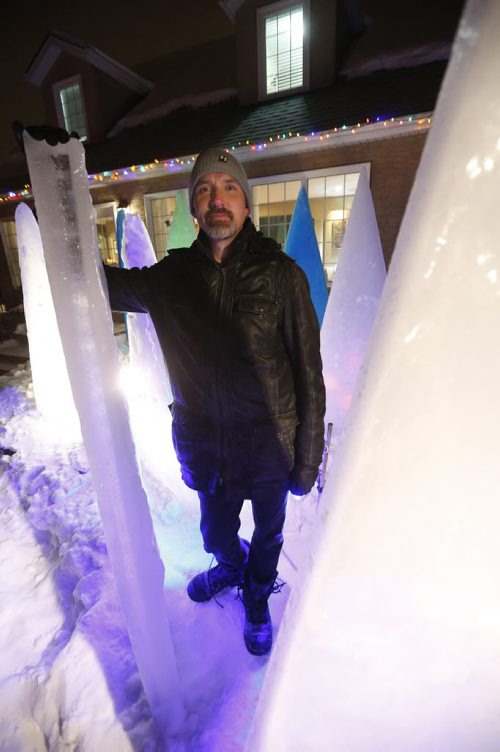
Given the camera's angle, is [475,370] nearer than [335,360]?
Yes

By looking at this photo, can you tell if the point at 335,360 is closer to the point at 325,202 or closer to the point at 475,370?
the point at 475,370

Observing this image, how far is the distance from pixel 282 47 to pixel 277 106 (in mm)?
1073

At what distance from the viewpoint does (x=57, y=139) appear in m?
0.95

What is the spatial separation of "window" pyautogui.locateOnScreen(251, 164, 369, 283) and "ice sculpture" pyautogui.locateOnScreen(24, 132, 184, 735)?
22.5ft

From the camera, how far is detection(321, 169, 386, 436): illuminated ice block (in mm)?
2994

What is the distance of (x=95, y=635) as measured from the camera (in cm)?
172

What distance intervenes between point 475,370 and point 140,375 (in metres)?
2.91

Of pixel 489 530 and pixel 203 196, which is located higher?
pixel 203 196

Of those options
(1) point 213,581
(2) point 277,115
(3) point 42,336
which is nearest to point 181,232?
(3) point 42,336

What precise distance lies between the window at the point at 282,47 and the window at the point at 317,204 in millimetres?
2080

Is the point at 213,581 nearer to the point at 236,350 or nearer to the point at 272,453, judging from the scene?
the point at 272,453

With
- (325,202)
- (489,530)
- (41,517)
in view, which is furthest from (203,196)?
(325,202)

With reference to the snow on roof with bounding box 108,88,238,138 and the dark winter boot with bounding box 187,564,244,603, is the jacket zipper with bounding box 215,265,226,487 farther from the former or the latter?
the snow on roof with bounding box 108,88,238,138

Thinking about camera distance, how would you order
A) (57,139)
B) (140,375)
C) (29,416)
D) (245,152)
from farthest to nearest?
(245,152) < (29,416) < (140,375) < (57,139)
